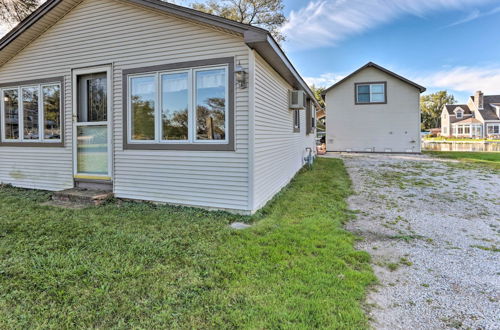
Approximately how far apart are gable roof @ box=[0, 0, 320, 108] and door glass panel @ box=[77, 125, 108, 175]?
242 cm

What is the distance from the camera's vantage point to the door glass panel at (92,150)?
5.86 metres

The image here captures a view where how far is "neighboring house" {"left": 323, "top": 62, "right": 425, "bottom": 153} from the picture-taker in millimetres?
16844

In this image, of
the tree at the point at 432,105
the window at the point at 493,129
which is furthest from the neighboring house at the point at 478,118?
the tree at the point at 432,105

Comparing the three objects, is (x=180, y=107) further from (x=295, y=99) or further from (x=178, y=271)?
(x=295, y=99)

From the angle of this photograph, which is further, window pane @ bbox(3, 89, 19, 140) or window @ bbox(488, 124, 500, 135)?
window @ bbox(488, 124, 500, 135)

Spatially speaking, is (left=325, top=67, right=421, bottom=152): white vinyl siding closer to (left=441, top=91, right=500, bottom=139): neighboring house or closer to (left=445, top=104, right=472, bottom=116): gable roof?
(left=441, top=91, right=500, bottom=139): neighboring house

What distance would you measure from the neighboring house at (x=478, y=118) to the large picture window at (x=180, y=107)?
47.7 metres

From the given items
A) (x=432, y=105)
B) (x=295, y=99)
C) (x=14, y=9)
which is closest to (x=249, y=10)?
(x=14, y=9)

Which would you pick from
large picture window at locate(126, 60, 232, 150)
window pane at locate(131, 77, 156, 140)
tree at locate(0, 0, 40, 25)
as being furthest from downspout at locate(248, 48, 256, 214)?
tree at locate(0, 0, 40, 25)

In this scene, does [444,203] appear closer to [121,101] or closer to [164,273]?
[164,273]

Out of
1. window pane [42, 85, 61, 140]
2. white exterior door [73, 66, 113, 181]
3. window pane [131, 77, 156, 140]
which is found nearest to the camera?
window pane [131, 77, 156, 140]

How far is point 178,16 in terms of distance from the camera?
4828 mm

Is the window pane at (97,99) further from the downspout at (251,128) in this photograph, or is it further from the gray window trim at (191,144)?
the downspout at (251,128)

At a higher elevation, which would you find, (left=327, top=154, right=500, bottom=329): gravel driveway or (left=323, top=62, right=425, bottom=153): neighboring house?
(left=323, top=62, right=425, bottom=153): neighboring house
